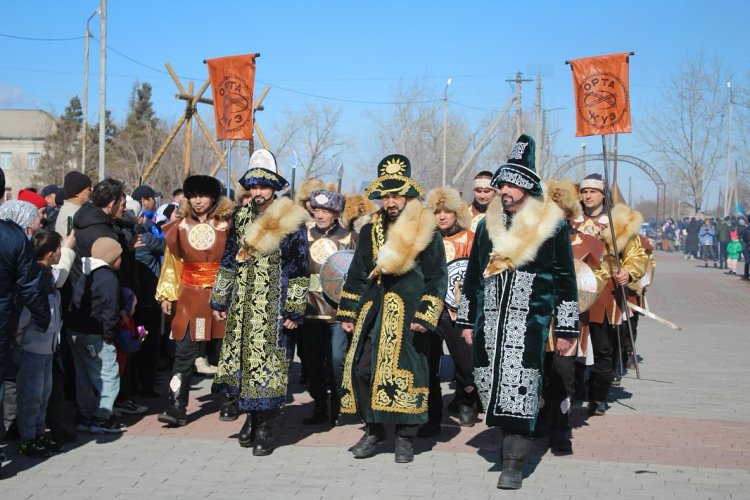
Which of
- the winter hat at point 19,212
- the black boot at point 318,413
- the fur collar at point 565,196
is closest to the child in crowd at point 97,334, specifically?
the winter hat at point 19,212

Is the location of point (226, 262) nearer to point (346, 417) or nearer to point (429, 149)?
point (346, 417)

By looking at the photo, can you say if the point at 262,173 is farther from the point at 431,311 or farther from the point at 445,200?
the point at 445,200

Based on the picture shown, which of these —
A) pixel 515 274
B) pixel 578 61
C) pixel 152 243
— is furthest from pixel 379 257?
pixel 578 61

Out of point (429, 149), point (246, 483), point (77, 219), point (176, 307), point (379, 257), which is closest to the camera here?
point (246, 483)

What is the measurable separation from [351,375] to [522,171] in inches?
75.1

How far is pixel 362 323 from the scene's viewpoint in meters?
7.17

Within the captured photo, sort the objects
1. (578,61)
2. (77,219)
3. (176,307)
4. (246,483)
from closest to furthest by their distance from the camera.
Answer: (246,483) → (77,219) → (176,307) → (578,61)

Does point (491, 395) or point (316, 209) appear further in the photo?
point (316, 209)

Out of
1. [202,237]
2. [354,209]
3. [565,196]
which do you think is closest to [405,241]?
[565,196]

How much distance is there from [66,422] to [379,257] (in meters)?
2.65

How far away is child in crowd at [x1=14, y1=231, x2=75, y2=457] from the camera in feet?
22.0

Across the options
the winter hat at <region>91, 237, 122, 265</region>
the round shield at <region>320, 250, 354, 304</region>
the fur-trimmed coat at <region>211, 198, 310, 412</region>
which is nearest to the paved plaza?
the fur-trimmed coat at <region>211, 198, 310, 412</region>

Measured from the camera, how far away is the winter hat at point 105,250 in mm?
7523

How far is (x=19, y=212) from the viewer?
6.73 m
